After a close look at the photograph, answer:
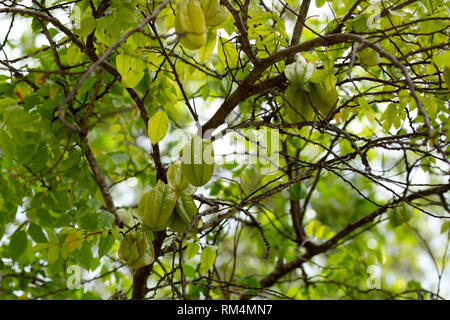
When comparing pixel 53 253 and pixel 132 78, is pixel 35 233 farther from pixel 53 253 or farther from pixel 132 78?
pixel 132 78

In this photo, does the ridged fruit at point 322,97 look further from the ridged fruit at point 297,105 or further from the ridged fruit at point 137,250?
the ridged fruit at point 137,250

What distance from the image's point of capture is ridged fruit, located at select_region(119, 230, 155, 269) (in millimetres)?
1696

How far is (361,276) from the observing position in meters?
3.36

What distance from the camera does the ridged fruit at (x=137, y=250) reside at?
170cm

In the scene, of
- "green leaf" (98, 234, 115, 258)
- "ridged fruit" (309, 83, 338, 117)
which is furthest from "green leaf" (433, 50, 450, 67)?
"green leaf" (98, 234, 115, 258)

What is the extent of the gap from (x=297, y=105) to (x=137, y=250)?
0.80 metres

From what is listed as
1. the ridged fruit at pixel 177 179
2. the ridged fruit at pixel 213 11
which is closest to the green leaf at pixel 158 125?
the ridged fruit at pixel 177 179

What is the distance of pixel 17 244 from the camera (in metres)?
2.34

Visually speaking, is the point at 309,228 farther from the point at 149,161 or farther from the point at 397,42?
the point at 397,42

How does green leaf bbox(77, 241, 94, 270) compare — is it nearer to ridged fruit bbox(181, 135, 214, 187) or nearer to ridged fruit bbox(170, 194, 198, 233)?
ridged fruit bbox(170, 194, 198, 233)

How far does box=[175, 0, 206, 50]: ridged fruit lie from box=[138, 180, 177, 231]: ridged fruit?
513 mm

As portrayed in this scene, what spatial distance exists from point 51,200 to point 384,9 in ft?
6.14


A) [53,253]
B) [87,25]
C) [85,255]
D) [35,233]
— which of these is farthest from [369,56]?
[35,233]

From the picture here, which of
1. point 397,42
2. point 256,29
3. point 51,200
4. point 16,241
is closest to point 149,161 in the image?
point 51,200
